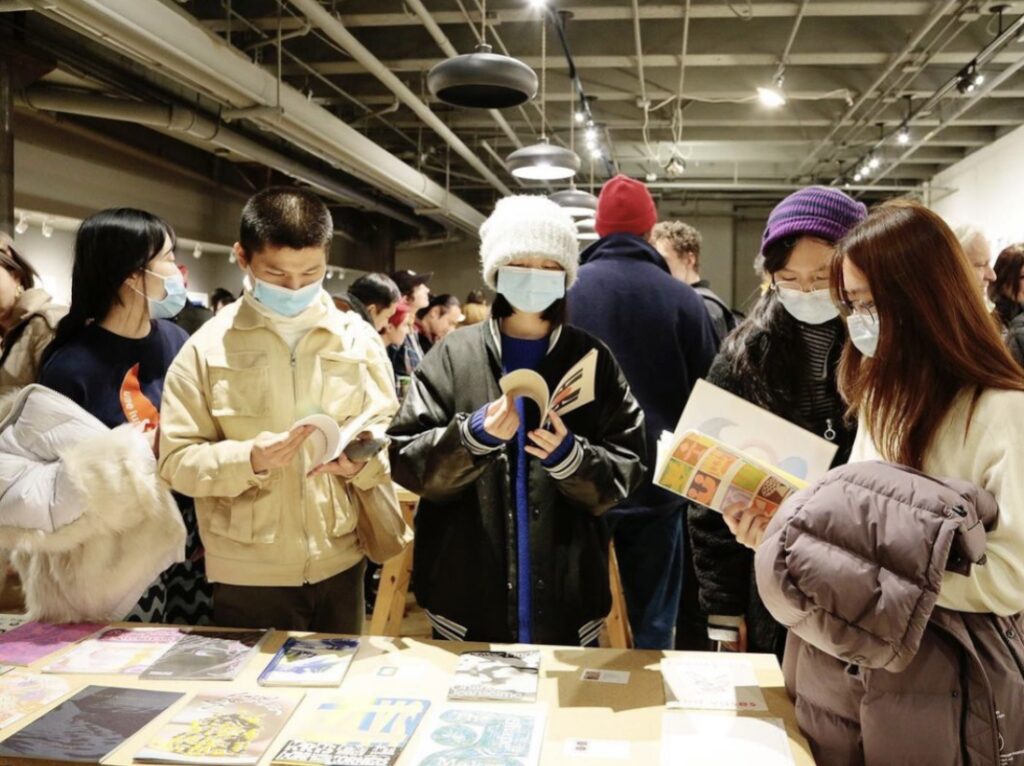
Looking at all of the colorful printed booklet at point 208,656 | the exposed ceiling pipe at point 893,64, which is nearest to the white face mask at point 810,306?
the colorful printed booklet at point 208,656

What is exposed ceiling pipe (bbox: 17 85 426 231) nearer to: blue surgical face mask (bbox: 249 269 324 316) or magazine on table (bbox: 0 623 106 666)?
blue surgical face mask (bbox: 249 269 324 316)

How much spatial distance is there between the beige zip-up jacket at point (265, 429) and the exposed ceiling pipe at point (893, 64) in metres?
5.64

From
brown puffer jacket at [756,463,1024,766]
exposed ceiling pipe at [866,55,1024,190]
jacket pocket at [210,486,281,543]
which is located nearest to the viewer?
brown puffer jacket at [756,463,1024,766]

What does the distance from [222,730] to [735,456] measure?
0.98m

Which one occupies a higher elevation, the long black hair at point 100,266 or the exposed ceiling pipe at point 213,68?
the exposed ceiling pipe at point 213,68

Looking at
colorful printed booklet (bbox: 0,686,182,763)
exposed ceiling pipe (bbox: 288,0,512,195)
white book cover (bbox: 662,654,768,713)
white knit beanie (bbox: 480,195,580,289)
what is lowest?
colorful printed booklet (bbox: 0,686,182,763)

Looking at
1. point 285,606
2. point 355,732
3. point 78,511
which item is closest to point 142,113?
point 78,511

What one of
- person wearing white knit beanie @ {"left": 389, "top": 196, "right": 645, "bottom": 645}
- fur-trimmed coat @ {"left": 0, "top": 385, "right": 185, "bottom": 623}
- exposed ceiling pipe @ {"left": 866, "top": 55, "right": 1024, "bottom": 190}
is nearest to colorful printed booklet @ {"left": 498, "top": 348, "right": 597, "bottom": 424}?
person wearing white knit beanie @ {"left": 389, "top": 196, "right": 645, "bottom": 645}

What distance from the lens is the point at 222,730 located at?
1.32 m

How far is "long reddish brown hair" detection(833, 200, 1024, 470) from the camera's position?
3.98 ft

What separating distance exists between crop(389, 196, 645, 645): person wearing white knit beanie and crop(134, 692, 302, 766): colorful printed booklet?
0.45 m

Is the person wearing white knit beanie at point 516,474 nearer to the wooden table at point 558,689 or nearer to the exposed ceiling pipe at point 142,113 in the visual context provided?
the wooden table at point 558,689

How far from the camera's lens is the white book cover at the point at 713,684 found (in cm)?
143

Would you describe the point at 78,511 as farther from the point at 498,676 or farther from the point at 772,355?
the point at 772,355
